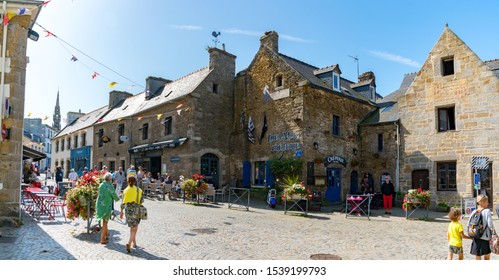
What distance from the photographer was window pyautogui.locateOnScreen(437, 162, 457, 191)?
14.4 meters

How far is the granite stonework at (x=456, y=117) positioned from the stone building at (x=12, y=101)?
13.9 metres

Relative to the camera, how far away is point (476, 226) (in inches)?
199

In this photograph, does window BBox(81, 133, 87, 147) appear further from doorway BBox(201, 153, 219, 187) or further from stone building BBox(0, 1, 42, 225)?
stone building BBox(0, 1, 42, 225)

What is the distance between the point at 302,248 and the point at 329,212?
6960 millimetres

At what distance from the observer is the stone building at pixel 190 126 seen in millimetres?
18812

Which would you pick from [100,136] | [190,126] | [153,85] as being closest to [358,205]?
[190,126]

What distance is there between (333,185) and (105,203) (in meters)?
12.4

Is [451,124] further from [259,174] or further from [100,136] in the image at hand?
[100,136]

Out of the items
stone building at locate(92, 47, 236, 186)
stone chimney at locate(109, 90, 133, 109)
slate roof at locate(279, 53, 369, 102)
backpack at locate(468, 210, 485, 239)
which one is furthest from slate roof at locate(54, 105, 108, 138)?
backpack at locate(468, 210, 485, 239)

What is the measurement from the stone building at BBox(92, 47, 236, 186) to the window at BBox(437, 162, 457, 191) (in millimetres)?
10328

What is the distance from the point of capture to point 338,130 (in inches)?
717

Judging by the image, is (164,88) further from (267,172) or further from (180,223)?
(180,223)

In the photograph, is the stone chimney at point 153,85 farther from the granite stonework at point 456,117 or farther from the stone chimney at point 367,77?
the granite stonework at point 456,117
